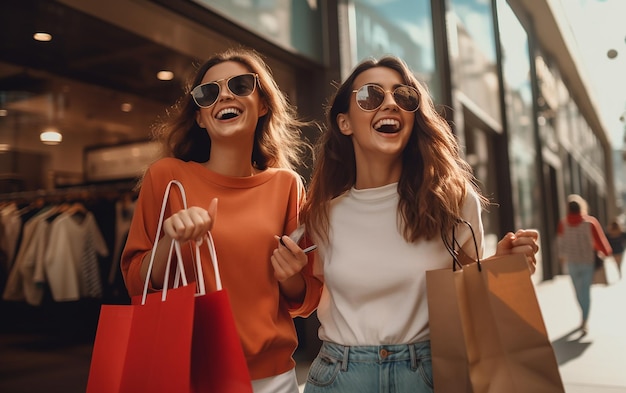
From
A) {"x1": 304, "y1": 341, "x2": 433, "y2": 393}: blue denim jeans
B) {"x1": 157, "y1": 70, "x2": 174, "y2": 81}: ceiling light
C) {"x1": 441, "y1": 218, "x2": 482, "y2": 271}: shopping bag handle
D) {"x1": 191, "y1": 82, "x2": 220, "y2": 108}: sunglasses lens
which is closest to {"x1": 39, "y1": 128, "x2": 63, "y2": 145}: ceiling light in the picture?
{"x1": 157, "y1": 70, "x2": 174, "y2": 81}: ceiling light

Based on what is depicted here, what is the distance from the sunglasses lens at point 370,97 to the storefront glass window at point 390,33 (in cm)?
396

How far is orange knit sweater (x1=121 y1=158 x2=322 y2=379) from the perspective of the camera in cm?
161

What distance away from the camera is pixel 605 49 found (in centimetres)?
351

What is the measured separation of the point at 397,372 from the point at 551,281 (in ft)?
10.5

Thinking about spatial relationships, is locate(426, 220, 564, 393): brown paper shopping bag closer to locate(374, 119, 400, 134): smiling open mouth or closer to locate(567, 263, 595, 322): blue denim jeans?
locate(374, 119, 400, 134): smiling open mouth

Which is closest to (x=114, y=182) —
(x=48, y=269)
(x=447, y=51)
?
(x=48, y=269)

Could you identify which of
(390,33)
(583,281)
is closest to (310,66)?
(390,33)

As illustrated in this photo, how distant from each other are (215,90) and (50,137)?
4486mm

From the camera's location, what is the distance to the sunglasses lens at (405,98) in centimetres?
166

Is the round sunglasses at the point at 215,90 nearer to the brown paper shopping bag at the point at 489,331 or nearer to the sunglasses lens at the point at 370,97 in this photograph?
the sunglasses lens at the point at 370,97

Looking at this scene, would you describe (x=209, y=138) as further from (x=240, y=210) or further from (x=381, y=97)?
(x=381, y=97)

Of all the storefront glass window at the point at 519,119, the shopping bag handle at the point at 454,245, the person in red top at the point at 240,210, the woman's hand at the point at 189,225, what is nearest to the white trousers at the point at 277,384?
the person in red top at the point at 240,210

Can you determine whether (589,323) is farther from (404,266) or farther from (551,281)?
(404,266)

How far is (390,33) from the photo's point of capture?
242 inches
